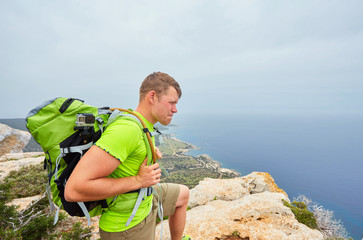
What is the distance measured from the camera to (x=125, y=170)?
209 cm

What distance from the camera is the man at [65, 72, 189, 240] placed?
1.71m

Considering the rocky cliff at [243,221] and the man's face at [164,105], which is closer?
the man's face at [164,105]

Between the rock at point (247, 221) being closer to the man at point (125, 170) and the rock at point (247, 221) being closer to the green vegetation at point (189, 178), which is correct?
the man at point (125, 170)

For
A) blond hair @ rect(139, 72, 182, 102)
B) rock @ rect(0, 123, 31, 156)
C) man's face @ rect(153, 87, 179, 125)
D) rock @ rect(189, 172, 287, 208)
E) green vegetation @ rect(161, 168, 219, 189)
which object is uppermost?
blond hair @ rect(139, 72, 182, 102)

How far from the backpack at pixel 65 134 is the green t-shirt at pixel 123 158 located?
0.13m

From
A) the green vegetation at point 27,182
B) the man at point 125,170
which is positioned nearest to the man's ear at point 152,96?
the man at point 125,170

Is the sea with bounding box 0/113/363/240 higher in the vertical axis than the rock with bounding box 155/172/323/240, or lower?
lower

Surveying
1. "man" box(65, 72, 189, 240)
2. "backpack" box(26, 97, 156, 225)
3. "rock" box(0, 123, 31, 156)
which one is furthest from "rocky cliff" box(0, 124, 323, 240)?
"rock" box(0, 123, 31, 156)

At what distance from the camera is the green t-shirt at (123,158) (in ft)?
5.79

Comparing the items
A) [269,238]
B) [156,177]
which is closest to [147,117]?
[156,177]

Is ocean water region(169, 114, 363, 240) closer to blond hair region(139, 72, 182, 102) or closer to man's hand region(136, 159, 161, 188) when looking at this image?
man's hand region(136, 159, 161, 188)

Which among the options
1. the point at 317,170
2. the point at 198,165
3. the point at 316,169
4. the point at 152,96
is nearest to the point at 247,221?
the point at 152,96

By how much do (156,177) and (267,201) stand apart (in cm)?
574

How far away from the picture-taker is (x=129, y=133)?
1.88 metres
